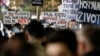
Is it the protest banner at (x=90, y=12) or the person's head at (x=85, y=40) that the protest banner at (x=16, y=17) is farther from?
the person's head at (x=85, y=40)

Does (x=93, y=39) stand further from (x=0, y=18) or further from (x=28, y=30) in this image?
(x=0, y=18)

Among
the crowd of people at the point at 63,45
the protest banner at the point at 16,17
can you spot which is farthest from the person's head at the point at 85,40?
the protest banner at the point at 16,17

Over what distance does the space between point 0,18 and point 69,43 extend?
8.37m

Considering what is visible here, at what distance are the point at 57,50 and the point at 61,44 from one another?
0.07 metres

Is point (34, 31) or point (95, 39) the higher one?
point (95, 39)

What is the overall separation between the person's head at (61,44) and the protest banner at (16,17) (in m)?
8.08

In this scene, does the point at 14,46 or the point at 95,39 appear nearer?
the point at 95,39

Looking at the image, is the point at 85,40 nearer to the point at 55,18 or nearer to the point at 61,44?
the point at 61,44

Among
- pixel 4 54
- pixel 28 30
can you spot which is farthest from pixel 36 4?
pixel 4 54

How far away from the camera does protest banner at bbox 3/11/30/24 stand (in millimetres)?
10352

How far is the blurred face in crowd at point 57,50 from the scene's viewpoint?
2111 millimetres

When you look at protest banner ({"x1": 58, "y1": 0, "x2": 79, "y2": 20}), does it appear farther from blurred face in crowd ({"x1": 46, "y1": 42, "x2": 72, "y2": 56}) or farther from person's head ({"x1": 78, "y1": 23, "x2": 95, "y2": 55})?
blurred face in crowd ({"x1": 46, "y1": 42, "x2": 72, "y2": 56})

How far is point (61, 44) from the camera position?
2186mm

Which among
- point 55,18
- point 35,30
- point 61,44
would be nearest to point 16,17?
point 55,18
